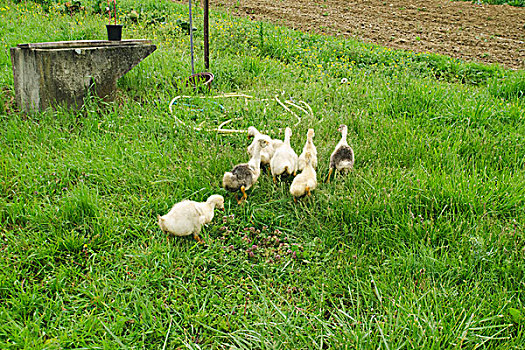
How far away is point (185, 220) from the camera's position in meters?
2.88

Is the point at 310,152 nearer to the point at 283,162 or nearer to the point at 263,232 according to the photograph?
the point at 283,162

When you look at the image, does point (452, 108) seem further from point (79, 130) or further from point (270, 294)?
point (79, 130)

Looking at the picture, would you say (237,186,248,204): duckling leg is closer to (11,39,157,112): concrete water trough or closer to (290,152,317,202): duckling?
(290,152,317,202): duckling

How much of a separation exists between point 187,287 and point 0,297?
3.91ft

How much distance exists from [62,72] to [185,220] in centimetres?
291

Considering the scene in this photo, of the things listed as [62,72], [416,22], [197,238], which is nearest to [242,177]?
[197,238]

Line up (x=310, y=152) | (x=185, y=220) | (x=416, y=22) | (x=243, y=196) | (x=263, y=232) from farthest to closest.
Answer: (x=416, y=22) → (x=310, y=152) → (x=243, y=196) → (x=263, y=232) → (x=185, y=220)

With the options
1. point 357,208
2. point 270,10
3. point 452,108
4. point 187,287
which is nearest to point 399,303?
point 357,208

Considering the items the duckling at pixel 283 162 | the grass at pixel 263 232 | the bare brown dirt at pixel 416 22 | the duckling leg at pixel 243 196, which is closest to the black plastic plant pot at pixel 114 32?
the grass at pixel 263 232

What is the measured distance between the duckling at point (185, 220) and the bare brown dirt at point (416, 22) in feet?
25.6

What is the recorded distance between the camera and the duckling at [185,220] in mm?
2873

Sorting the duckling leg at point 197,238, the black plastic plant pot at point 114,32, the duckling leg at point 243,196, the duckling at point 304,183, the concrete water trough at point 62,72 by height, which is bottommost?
the duckling leg at point 197,238

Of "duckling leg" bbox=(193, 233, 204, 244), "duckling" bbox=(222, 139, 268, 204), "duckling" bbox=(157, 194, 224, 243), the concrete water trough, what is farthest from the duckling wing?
the concrete water trough

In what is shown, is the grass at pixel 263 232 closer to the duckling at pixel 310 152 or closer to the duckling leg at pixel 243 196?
the duckling leg at pixel 243 196
